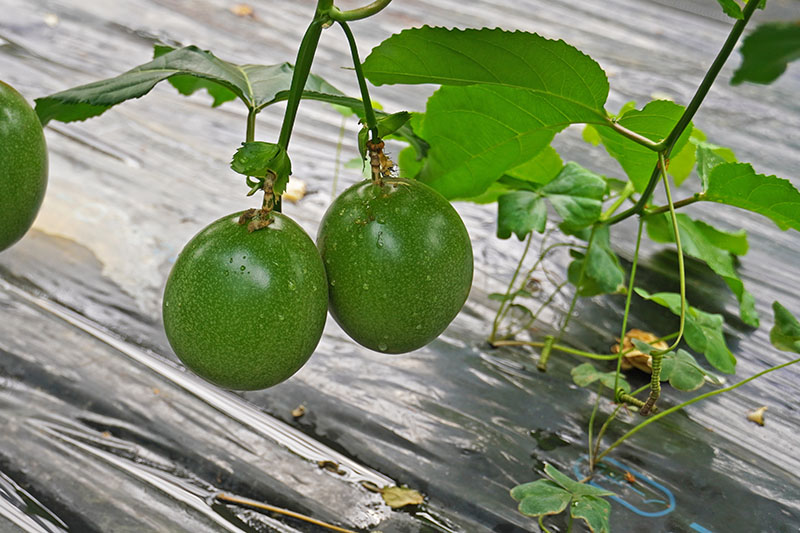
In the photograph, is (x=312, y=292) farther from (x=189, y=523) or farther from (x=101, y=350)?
(x=101, y=350)

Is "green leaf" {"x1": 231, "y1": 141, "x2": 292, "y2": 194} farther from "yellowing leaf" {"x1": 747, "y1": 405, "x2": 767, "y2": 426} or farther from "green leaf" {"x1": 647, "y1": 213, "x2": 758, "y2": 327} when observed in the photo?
"yellowing leaf" {"x1": 747, "y1": 405, "x2": 767, "y2": 426}

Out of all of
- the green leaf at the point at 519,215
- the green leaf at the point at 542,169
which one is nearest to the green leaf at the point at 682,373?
the green leaf at the point at 519,215

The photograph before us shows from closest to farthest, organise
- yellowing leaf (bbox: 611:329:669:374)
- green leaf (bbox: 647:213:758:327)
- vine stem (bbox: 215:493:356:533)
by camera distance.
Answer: vine stem (bbox: 215:493:356:533), green leaf (bbox: 647:213:758:327), yellowing leaf (bbox: 611:329:669:374)

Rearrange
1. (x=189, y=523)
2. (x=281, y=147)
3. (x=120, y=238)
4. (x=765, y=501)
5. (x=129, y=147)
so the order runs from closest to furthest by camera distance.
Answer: (x=281, y=147)
(x=189, y=523)
(x=765, y=501)
(x=120, y=238)
(x=129, y=147)

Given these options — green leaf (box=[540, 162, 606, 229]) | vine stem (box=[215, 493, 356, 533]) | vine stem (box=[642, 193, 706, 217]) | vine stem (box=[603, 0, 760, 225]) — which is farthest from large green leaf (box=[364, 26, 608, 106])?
vine stem (box=[215, 493, 356, 533])

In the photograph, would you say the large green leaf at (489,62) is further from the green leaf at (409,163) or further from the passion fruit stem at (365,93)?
the green leaf at (409,163)

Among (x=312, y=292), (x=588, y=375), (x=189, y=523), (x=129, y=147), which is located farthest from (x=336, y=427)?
(x=129, y=147)
